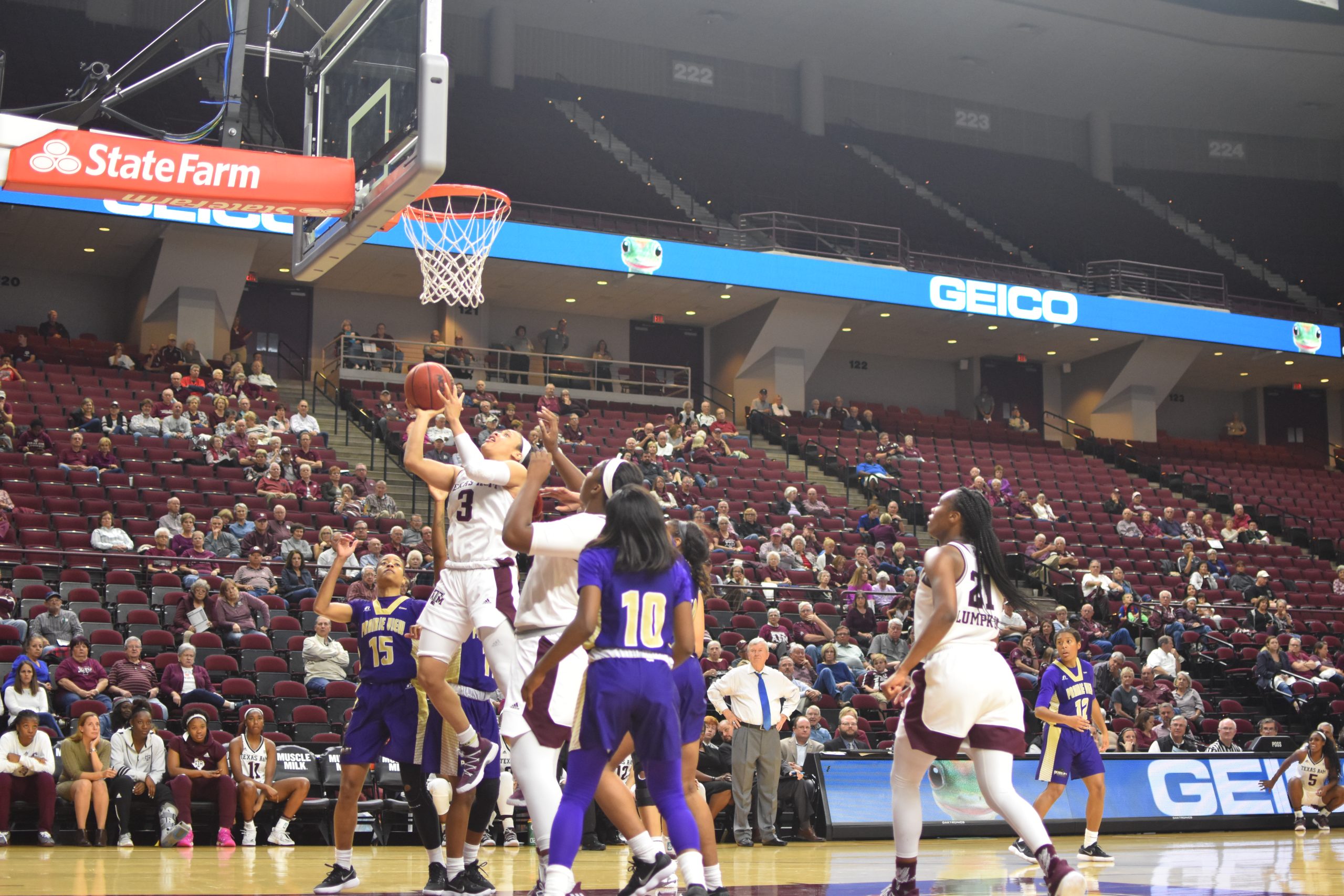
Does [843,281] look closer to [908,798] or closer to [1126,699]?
[1126,699]

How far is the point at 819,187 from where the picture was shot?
103 feet

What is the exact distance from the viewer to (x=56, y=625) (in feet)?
39.3

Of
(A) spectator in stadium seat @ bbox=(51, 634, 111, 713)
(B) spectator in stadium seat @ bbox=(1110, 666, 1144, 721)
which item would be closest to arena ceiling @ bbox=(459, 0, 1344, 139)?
(B) spectator in stadium seat @ bbox=(1110, 666, 1144, 721)

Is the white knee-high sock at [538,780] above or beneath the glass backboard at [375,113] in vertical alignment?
beneath

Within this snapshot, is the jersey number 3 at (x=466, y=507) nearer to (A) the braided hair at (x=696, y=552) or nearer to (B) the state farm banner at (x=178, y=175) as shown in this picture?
(A) the braided hair at (x=696, y=552)


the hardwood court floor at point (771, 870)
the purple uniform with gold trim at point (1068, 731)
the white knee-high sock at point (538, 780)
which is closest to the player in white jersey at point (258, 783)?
the hardwood court floor at point (771, 870)

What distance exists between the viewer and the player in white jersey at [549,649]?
5.12m

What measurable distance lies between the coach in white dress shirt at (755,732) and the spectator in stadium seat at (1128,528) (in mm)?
13410

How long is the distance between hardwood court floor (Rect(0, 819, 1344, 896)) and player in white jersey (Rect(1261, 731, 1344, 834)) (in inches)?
107

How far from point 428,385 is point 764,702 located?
5.63 m

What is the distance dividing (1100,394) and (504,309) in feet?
46.1

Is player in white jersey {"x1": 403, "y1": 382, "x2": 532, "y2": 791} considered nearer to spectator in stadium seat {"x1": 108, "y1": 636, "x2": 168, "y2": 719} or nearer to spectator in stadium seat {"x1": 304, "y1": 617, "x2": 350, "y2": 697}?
spectator in stadium seat {"x1": 108, "y1": 636, "x2": 168, "y2": 719}

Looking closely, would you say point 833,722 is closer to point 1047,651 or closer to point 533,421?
point 1047,651

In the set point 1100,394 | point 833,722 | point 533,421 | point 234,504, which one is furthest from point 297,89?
point 1100,394
